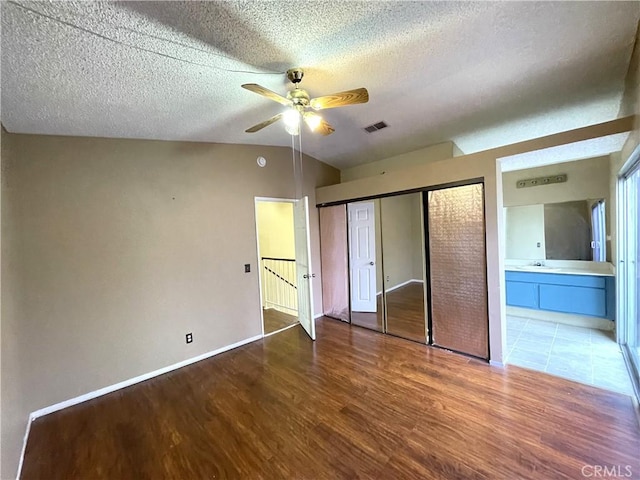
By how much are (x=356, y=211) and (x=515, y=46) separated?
9.19ft

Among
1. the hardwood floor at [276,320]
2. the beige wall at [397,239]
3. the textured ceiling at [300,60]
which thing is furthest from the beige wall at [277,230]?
the textured ceiling at [300,60]

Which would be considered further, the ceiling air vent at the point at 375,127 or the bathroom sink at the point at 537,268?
the bathroom sink at the point at 537,268

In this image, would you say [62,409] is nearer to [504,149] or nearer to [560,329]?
[504,149]

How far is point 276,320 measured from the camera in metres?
4.67

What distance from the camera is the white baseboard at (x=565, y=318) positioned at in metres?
3.56

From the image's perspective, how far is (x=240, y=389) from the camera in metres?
2.67

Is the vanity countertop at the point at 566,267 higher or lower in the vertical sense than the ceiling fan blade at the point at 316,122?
lower

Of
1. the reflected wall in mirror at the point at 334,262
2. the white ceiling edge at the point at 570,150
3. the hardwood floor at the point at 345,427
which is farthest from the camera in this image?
the reflected wall in mirror at the point at 334,262

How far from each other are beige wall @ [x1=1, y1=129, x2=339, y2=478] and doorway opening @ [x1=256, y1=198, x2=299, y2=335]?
1.15 metres

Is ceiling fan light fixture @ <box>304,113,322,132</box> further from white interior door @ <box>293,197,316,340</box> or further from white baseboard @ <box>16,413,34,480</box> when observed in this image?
white baseboard @ <box>16,413,34,480</box>

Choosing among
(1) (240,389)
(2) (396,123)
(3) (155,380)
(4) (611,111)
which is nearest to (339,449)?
(1) (240,389)

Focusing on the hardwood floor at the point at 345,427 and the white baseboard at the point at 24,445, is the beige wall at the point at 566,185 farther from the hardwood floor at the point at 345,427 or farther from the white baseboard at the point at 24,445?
the white baseboard at the point at 24,445

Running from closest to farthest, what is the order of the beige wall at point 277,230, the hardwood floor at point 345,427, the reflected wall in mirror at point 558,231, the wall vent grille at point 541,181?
the hardwood floor at point 345,427 → the reflected wall in mirror at point 558,231 → the wall vent grille at point 541,181 → the beige wall at point 277,230

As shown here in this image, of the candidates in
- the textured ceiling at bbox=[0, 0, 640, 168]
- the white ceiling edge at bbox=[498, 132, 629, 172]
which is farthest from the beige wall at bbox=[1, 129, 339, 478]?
the white ceiling edge at bbox=[498, 132, 629, 172]
